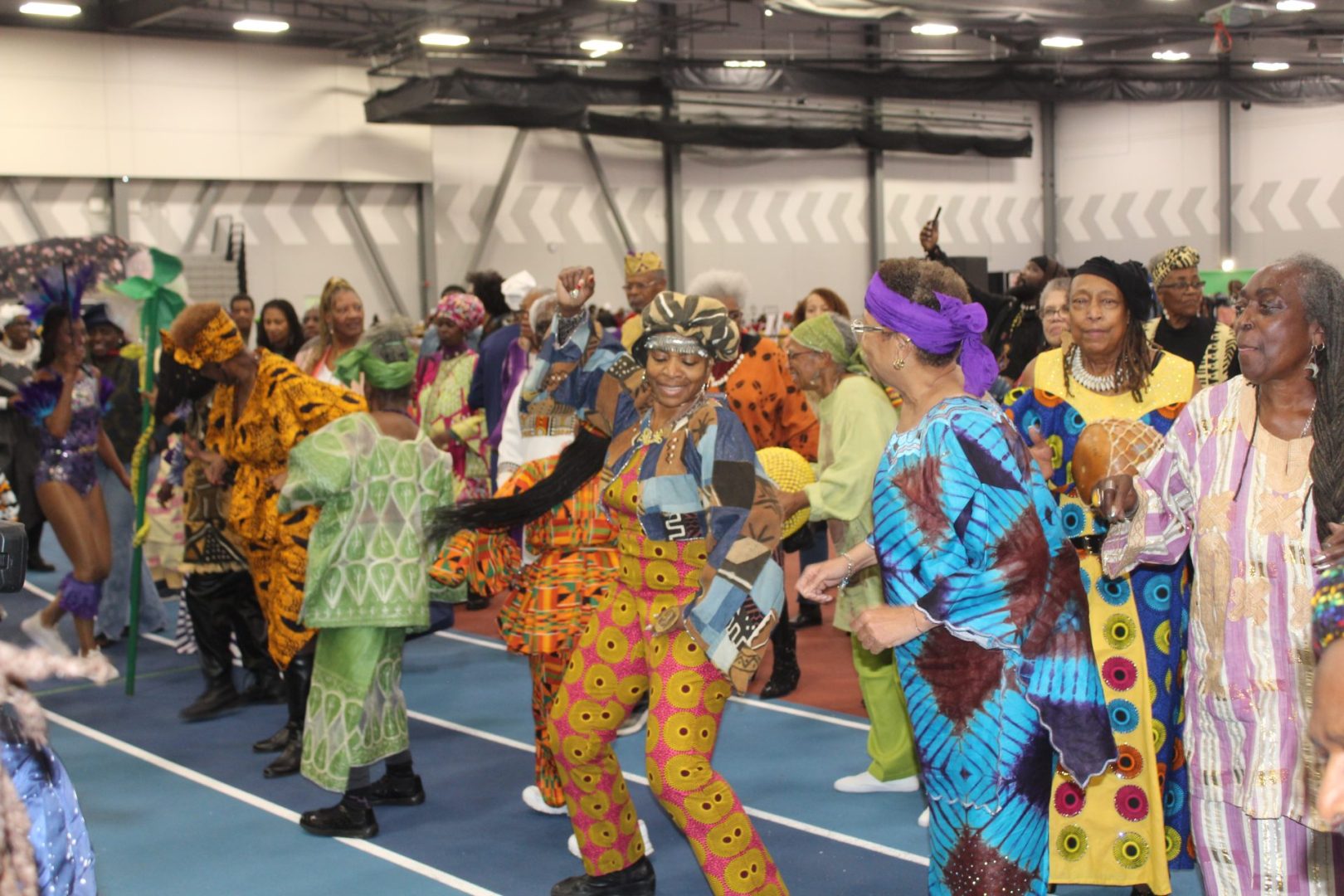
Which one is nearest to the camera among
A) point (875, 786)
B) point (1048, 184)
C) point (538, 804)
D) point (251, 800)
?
point (538, 804)

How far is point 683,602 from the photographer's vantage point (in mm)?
4078

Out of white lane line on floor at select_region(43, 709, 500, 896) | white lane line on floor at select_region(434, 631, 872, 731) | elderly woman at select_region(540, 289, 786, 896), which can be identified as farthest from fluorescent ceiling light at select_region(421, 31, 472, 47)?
elderly woman at select_region(540, 289, 786, 896)

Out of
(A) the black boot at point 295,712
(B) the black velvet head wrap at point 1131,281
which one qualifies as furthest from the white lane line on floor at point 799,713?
(B) the black velvet head wrap at point 1131,281

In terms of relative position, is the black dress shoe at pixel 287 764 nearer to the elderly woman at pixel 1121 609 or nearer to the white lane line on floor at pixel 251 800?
the white lane line on floor at pixel 251 800

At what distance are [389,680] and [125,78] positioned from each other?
15.9 meters

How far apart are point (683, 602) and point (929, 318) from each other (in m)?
1.12

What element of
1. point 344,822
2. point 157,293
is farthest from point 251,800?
point 157,293

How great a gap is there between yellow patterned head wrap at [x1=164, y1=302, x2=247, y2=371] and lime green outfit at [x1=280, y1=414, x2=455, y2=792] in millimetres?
1024

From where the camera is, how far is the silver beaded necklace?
429cm

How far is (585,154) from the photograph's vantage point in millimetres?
23188

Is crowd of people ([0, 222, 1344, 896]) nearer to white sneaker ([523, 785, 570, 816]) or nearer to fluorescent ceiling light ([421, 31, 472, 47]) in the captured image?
white sneaker ([523, 785, 570, 816])

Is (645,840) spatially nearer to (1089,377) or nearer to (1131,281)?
(1089,377)

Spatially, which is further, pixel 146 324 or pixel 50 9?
pixel 50 9

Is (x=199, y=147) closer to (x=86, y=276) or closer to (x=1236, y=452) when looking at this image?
(x=86, y=276)
